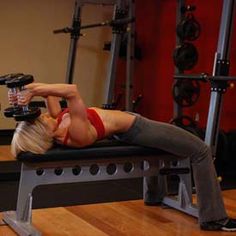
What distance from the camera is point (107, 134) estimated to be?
3.02 meters

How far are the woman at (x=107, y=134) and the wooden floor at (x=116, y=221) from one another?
19cm

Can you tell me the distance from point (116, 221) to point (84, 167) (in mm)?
509

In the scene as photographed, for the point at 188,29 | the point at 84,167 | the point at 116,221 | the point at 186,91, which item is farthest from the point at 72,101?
the point at 188,29

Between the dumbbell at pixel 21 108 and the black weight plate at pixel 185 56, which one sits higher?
the black weight plate at pixel 185 56

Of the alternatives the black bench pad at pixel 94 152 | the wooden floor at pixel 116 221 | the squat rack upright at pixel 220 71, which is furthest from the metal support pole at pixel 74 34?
the black bench pad at pixel 94 152

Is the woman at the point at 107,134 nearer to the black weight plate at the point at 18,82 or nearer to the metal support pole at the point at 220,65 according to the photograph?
the black weight plate at the point at 18,82

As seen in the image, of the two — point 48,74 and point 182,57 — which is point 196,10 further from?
point 48,74

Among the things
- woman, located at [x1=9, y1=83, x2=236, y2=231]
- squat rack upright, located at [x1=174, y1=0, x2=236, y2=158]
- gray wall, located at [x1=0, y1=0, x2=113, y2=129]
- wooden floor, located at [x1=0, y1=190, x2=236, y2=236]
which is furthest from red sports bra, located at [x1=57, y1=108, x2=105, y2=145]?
gray wall, located at [x1=0, y1=0, x2=113, y2=129]

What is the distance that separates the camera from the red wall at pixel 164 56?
5484 millimetres

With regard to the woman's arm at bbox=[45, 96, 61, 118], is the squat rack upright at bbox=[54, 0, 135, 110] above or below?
above

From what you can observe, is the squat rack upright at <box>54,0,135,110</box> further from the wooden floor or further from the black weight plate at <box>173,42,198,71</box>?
the wooden floor

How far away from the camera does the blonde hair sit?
281 centimetres

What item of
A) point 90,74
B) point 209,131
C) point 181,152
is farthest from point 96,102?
point 181,152

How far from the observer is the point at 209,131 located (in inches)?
153
